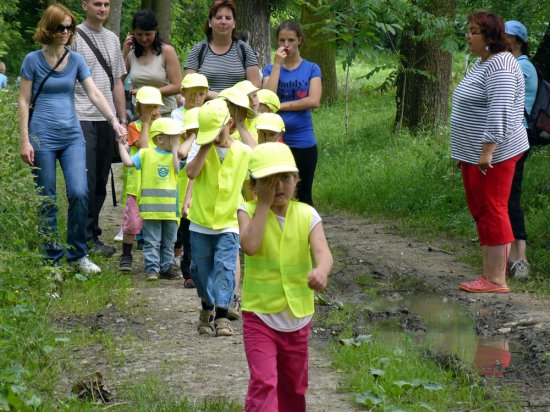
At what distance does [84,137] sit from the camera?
9.52 meters

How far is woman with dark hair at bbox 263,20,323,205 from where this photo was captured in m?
9.37

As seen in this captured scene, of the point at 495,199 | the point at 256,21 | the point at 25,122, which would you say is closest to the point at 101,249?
the point at 25,122

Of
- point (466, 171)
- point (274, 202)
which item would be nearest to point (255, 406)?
point (274, 202)

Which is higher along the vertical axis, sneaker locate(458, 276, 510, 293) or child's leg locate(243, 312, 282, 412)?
child's leg locate(243, 312, 282, 412)

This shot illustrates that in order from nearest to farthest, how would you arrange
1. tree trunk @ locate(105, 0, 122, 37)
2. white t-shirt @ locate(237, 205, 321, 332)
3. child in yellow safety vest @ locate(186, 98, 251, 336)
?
1. white t-shirt @ locate(237, 205, 321, 332)
2. child in yellow safety vest @ locate(186, 98, 251, 336)
3. tree trunk @ locate(105, 0, 122, 37)

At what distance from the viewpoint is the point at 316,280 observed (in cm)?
442

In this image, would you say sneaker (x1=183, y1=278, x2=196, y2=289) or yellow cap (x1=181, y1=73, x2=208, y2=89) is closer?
yellow cap (x1=181, y1=73, x2=208, y2=89)

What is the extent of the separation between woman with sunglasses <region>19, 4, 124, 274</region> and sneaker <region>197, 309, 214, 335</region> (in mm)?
1815

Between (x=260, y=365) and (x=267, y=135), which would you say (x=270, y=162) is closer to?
(x=260, y=365)

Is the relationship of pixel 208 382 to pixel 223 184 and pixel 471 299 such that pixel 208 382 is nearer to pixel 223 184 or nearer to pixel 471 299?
pixel 223 184

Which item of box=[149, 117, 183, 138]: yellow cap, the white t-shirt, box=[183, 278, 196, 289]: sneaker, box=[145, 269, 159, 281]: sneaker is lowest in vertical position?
box=[145, 269, 159, 281]: sneaker

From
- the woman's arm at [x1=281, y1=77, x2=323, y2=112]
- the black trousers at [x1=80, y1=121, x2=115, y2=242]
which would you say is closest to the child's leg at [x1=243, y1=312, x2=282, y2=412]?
the woman's arm at [x1=281, y1=77, x2=323, y2=112]

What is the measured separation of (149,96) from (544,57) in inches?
183

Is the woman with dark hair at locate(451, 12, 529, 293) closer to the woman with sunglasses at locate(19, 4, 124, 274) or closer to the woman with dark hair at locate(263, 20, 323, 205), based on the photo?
the woman with dark hair at locate(263, 20, 323, 205)
